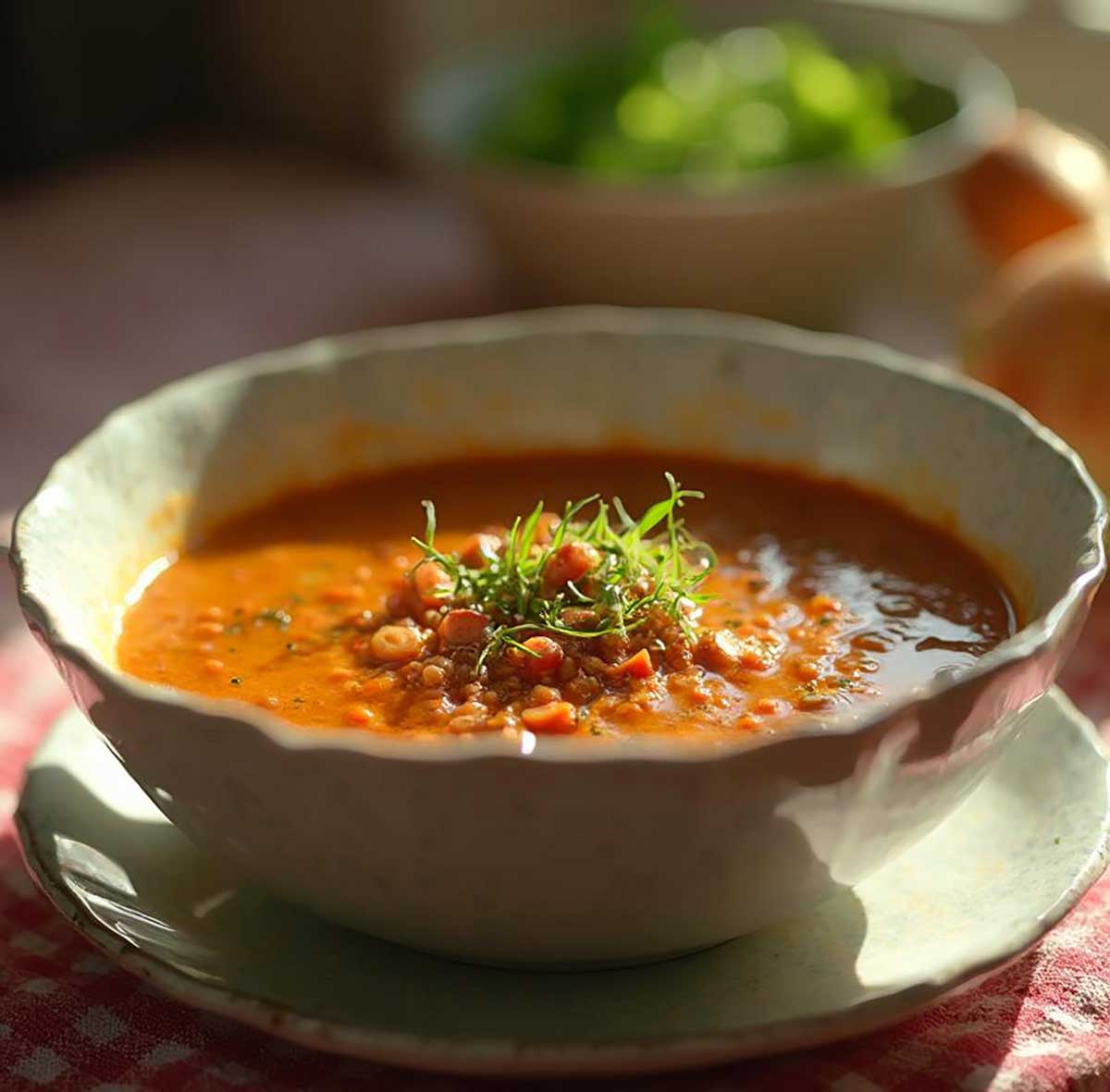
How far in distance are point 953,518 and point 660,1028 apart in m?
0.76

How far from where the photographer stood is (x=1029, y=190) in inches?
103

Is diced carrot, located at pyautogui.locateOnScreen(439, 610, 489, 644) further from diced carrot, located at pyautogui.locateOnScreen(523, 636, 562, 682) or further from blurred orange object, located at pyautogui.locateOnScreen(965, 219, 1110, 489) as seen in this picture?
blurred orange object, located at pyautogui.locateOnScreen(965, 219, 1110, 489)

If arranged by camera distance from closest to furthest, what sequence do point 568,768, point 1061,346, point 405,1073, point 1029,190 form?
point 568,768 < point 405,1073 < point 1061,346 < point 1029,190

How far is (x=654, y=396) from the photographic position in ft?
6.48

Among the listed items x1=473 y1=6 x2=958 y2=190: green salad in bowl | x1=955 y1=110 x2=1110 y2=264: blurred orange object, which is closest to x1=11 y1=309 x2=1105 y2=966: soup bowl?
x1=955 y1=110 x2=1110 y2=264: blurred orange object

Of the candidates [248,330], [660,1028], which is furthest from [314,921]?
[248,330]

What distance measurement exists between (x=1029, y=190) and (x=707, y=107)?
2.02ft

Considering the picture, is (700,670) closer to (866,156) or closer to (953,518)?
(953,518)

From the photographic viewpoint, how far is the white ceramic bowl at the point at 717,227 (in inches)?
105

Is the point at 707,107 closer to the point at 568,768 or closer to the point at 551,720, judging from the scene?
the point at 551,720

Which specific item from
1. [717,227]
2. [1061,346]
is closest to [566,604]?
[1061,346]

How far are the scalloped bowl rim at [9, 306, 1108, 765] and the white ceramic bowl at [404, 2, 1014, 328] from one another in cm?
67

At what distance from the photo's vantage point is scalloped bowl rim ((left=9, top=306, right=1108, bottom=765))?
1.10 m

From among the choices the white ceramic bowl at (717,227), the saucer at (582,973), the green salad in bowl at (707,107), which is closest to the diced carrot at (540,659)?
the saucer at (582,973)
